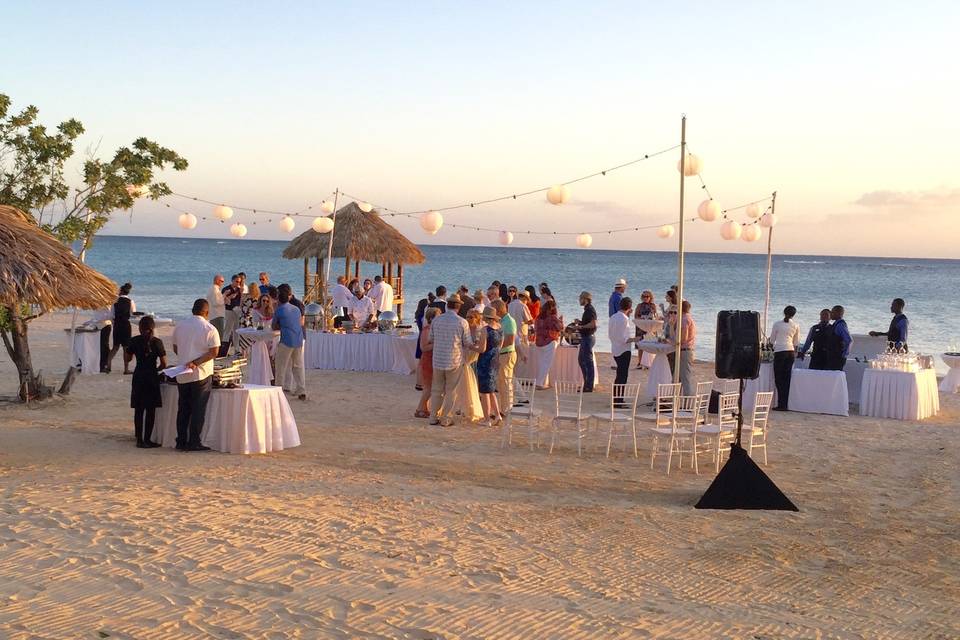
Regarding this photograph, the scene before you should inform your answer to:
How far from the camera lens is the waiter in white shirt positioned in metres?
12.8

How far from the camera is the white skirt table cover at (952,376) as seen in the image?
611 inches

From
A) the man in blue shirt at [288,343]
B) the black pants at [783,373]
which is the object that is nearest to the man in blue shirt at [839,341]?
the black pants at [783,373]

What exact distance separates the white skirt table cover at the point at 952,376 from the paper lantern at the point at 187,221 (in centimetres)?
1507

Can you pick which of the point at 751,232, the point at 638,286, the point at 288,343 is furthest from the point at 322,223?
the point at 638,286

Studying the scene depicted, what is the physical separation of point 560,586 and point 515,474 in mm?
3132

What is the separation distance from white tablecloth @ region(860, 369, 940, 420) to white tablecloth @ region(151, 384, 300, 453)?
25.4 ft

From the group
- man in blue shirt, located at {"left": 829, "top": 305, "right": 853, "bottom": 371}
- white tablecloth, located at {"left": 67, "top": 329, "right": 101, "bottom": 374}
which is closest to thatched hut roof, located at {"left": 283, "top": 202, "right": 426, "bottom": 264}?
white tablecloth, located at {"left": 67, "top": 329, "right": 101, "bottom": 374}

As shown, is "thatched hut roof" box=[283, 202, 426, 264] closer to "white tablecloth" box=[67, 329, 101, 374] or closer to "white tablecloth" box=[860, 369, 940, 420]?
"white tablecloth" box=[67, 329, 101, 374]

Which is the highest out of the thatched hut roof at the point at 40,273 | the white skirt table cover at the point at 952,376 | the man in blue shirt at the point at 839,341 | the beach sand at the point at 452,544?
the thatched hut roof at the point at 40,273

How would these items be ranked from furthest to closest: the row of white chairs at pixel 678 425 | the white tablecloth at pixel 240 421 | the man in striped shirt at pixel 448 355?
the man in striped shirt at pixel 448 355 < the white tablecloth at pixel 240 421 < the row of white chairs at pixel 678 425

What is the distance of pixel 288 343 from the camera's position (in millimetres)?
12461

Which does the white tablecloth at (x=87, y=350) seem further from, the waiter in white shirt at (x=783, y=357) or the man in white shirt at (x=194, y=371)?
the waiter in white shirt at (x=783, y=357)

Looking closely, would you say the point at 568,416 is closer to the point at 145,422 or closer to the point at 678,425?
the point at 678,425

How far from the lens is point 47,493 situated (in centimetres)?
727
